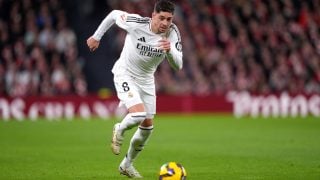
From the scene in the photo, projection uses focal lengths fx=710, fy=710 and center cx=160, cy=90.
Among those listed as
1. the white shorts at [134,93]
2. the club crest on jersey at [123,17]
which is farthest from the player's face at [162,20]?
the white shorts at [134,93]

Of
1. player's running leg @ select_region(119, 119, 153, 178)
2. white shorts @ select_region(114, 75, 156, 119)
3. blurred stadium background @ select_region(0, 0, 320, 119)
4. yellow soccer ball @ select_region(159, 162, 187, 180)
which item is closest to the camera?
yellow soccer ball @ select_region(159, 162, 187, 180)

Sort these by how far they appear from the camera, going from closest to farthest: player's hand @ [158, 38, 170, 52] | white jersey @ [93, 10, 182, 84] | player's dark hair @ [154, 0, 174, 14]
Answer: player's hand @ [158, 38, 170, 52] → player's dark hair @ [154, 0, 174, 14] → white jersey @ [93, 10, 182, 84]

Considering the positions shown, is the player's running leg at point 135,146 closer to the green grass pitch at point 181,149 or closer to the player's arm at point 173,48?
the green grass pitch at point 181,149

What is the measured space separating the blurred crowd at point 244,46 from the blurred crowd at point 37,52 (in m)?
2.49

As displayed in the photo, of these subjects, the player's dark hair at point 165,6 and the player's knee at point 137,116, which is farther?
the player's dark hair at point 165,6

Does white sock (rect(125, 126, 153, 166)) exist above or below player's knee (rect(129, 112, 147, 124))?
below

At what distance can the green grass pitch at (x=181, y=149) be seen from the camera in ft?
38.2

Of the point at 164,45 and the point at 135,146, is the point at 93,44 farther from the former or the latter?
the point at 135,146

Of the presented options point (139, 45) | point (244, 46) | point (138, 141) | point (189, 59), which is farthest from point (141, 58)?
point (244, 46)

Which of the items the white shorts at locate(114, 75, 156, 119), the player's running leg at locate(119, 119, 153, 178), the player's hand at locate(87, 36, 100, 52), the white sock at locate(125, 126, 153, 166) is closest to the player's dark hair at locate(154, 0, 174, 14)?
the player's hand at locate(87, 36, 100, 52)

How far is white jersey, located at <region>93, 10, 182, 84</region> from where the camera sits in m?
11.0

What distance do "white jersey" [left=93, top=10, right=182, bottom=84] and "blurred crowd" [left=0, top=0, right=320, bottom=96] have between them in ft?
51.5

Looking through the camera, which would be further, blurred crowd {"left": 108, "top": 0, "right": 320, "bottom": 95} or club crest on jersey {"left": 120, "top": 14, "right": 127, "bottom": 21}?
blurred crowd {"left": 108, "top": 0, "right": 320, "bottom": 95}

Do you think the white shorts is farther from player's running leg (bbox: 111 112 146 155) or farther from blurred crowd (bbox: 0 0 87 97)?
blurred crowd (bbox: 0 0 87 97)
